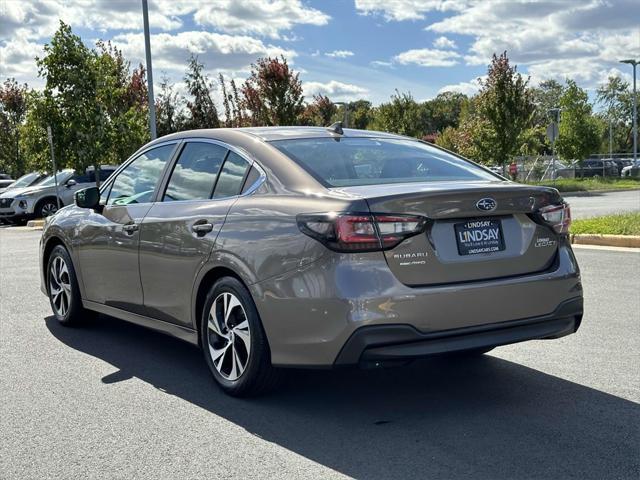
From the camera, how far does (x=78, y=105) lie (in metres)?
23.0

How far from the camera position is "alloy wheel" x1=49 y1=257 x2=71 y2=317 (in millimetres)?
6725

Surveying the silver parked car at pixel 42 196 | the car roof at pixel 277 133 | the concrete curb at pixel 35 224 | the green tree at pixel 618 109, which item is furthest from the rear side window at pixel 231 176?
the green tree at pixel 618 109

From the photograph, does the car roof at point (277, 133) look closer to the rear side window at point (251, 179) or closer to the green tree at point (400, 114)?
the rear side window at point (251, 179)

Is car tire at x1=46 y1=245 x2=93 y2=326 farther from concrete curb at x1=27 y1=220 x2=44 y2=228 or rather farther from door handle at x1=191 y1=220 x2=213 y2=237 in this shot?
concrete curb at x1=27 y1=220 x2=44 y2=228

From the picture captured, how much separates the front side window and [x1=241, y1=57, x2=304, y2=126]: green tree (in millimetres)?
26615

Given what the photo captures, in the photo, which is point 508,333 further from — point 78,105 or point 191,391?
point 78,105

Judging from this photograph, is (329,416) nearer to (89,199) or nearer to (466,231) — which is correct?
(466,231)

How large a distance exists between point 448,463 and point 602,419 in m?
1.08

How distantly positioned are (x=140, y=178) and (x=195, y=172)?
2.65 feet

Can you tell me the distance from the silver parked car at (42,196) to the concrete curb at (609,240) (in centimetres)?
1536

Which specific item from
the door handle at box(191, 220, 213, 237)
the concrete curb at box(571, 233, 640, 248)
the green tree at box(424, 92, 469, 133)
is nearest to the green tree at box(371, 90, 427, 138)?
the concrete curb at box(571, 233, 640, 248)

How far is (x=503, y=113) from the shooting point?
30984mm

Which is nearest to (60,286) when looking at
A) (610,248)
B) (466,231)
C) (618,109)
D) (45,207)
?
(466,231)

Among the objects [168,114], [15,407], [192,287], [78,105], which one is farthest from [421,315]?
[168,114]
